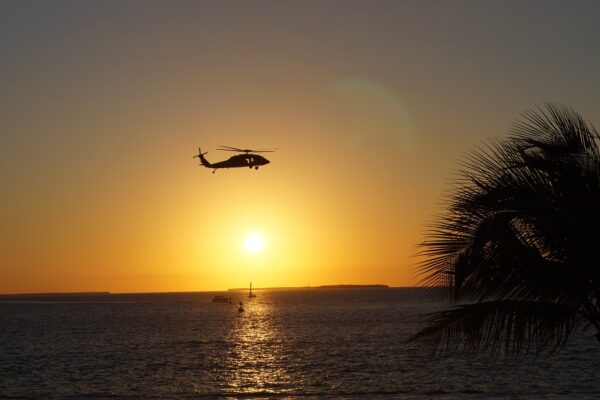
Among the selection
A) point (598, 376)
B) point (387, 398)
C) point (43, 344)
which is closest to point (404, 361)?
point (598, 376)

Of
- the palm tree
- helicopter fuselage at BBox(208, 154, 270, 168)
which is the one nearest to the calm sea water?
helicopter fuselage at BBox(208, 154, 270, 168)

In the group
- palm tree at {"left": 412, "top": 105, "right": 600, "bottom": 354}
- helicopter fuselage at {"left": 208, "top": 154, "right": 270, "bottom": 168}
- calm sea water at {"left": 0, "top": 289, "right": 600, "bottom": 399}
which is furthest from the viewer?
helicopter fuselage at {"left": 208, "top": 154, "right": 270, "bottom": 168}

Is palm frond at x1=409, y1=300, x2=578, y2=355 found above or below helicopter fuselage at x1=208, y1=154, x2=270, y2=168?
below

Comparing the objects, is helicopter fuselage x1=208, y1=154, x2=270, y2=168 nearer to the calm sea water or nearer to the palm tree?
the calm sea water

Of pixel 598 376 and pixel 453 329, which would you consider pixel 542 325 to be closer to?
pixel 453 329

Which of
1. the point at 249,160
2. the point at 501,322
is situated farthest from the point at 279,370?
the point at 501,322

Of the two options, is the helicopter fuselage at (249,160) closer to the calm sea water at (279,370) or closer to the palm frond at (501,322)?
the calm sea water at (279,370)

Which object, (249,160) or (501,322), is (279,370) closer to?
(249,160)

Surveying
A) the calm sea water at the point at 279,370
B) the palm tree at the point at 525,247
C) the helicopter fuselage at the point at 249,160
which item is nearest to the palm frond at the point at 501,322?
the palm tree at the point at 525,247

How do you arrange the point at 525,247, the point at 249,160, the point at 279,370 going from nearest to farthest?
1. the point at 525,247
2. the point at 279,370
3. the point at 249,160

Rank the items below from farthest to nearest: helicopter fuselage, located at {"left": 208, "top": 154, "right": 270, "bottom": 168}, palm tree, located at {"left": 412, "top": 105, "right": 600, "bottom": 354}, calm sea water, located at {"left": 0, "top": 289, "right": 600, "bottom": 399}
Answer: helicopter fuselage, located at {"left": 208, "top": 154, "right": 270, "bottom": 168} → calm sea water, located at {"left": 0, "top": 289, "right": 600, "bottom": 399} → palm tree, located at {"left": 412, "top": 105, "right": 600, "bottom": 354}

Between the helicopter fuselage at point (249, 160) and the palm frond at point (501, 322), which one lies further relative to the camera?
the helicopter fuselage at point (249, 160)

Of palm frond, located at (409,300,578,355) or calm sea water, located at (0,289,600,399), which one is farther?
calm sea water, located at (0,289,600,399)

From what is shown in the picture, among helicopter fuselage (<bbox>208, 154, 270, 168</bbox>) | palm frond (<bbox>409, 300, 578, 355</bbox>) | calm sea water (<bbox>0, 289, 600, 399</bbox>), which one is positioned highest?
helicopter fuselage (<bbox>208, 154, 270, 168</bbox>)
